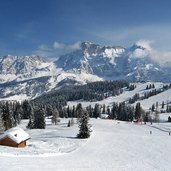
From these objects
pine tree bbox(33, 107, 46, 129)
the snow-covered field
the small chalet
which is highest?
pine tree bbox(33, 107, 46, 129)

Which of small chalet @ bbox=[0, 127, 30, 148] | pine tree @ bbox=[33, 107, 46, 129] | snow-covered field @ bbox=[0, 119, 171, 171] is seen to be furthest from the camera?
pine tree @ bbox=[33, 107, 46, 129]

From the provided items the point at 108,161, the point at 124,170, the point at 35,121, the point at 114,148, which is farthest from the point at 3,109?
the point at 124,170

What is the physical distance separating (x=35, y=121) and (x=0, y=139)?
179 feet

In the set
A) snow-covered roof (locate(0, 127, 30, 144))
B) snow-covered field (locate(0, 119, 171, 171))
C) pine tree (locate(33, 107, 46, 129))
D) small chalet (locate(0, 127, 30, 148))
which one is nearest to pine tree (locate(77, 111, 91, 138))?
snow-covered field (locate(0, 119, 171, 171))

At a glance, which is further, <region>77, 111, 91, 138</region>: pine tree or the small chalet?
<region>77, 111, 91, 138</region>: pine tree

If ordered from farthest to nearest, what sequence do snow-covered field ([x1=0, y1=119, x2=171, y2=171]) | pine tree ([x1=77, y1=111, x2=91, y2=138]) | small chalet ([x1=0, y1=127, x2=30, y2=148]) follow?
pine tree ([x1=77, y1=111, x2=91, y2=138]), small chalet ([x1=0, y1=127, x2=30, y2=148]), snow-covered field ([x1=0, y1=119, x2=171, y2=171])

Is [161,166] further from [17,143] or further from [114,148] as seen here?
[17,143]

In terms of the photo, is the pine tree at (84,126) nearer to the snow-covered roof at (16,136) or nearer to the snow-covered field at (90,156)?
the snow-covered field at (90,156)

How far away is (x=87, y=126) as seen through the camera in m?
89.8

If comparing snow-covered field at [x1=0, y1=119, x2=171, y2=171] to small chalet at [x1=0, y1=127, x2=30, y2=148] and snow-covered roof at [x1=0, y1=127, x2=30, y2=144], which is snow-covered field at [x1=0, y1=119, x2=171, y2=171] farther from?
snow-covered roof at [x1=0, y1=127, x2=30, y2=144]

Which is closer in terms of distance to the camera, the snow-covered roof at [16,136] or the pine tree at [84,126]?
the snow-covered roof at [16,136]

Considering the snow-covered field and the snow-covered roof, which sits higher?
the snow-covered roof

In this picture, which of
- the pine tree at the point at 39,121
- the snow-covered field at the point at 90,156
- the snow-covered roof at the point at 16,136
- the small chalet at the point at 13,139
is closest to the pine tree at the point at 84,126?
the snow-covered field at the point at 90,156

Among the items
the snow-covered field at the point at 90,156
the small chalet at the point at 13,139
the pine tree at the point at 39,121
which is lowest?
the snow-covered field at the point at 90,156
